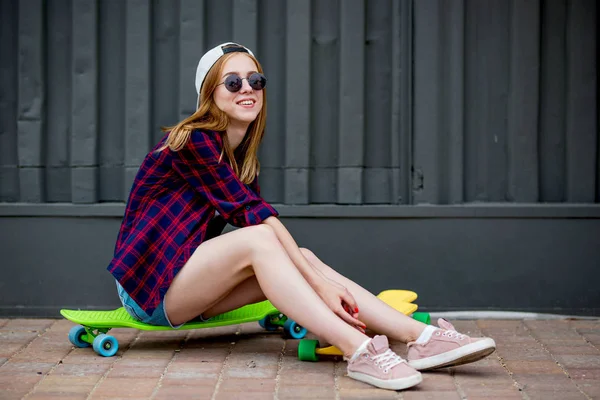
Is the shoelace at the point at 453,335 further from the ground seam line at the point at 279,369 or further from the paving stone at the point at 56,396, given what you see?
the paving stone at the point at 56,396

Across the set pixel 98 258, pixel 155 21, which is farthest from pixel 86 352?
pixel 155 21

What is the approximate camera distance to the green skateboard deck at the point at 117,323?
3838 millimetres

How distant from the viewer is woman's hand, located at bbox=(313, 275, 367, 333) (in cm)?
350

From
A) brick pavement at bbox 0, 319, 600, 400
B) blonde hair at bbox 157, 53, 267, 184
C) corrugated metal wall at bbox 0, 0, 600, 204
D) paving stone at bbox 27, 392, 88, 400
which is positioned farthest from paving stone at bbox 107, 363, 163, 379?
corrugated metal wall at bbox 0, 0, 600, 204

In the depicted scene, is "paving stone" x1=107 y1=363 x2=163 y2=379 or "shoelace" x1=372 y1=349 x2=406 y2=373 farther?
"paving stone" x1=107 y1=363 x2=163 y2=379

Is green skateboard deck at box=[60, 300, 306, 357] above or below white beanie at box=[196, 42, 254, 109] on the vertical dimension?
below

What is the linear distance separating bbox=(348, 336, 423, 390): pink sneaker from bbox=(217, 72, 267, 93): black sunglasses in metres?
1.23

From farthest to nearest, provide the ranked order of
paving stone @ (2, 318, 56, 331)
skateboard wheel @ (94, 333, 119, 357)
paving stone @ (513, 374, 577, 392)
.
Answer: paving stone @ (2, 318, 56, 331) → skateboard wheel @ (94, 333, 119, 357) → paving stone @ (513, 374, 577, 392)

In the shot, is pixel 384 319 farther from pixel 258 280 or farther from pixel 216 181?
pixel 216 181

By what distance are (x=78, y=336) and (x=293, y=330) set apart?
1.00 meters

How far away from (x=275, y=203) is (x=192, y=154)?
3.86 feet

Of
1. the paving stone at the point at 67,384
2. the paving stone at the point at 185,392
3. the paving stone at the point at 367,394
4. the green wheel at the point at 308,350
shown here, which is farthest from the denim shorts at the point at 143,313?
the paving stone at the point at 367,394

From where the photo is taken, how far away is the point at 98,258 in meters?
4.75

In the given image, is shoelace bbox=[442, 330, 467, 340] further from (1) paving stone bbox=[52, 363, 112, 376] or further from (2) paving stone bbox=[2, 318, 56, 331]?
(2) paving stone bbox=[2, 318, 56, 331]
